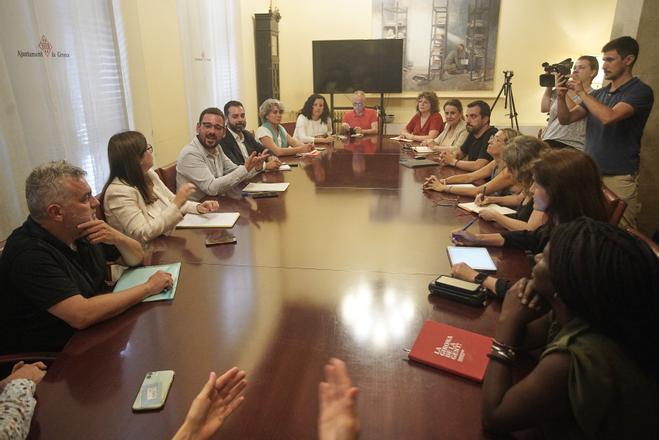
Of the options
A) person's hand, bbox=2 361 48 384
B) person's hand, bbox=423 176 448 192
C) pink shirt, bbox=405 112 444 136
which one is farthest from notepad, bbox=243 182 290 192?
pink shirt, bbox=405 112 444 136

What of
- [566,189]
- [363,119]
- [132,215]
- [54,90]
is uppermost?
[54,90]

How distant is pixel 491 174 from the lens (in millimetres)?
3031

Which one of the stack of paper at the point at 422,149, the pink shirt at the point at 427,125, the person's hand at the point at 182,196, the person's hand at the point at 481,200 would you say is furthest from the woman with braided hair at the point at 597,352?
the pink shirt at the point at 427,125

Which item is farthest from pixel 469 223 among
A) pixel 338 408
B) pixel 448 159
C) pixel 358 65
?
pixel 358 65

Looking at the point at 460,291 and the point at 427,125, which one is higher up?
the point at 427,125

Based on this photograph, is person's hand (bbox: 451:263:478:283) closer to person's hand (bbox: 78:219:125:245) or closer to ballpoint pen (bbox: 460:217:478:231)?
ballpoint pen (bbox: 460:217:478:231)

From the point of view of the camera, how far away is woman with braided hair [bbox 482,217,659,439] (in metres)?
0.79

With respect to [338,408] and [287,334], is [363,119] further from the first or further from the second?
[338,408]

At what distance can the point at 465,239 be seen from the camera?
1.85m

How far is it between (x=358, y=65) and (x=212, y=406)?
612cm

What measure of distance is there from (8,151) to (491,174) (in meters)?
2.85

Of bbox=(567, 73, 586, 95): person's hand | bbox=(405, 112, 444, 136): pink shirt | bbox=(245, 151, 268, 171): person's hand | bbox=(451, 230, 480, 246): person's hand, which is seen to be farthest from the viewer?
bbox=(405, 112, 444, 136): pink shirt

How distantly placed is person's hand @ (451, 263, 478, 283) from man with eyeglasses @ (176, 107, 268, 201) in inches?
66.7

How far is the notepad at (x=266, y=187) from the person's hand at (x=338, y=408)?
1986 millimetres
